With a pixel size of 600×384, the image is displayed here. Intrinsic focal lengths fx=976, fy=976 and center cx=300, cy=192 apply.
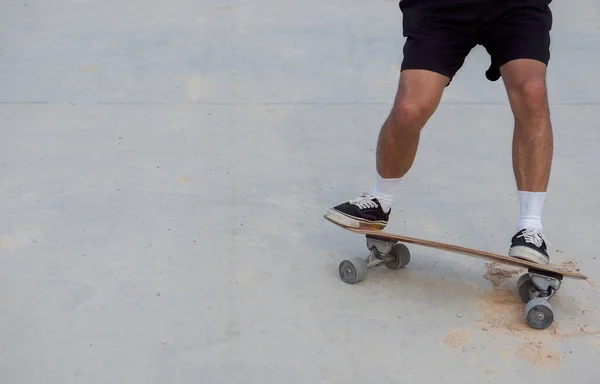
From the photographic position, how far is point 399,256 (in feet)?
12.2

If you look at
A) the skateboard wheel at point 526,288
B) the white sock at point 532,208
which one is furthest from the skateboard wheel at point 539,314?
the white sock at point 532,208

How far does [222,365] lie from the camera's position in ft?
10.1

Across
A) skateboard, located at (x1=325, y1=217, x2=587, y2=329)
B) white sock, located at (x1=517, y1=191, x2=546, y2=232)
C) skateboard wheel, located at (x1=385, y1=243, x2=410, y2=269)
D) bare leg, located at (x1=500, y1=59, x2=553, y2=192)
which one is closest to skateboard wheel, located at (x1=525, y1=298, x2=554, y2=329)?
skateboard, located at (x1=325, y1=217, x2=587, y2=329)

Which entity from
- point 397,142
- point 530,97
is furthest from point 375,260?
point 530,97

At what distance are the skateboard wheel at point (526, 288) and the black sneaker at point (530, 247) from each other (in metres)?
0.11

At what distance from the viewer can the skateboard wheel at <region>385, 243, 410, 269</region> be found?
3.70m

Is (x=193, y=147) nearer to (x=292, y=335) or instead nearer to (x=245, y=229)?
(x=245, y=229)

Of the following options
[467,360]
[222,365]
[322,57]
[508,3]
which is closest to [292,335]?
[222,365]

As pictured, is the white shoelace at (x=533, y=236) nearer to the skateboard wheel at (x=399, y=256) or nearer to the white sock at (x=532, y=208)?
the white sock at (x=532, y=208)

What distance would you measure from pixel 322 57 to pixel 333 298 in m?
2.61

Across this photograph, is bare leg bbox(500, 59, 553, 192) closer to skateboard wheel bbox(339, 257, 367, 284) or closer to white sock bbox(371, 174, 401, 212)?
white sock bbox(371, 174, 401, 212)

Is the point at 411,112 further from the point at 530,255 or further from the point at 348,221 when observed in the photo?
the point at 530,255

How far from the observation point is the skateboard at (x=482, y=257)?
10.9ft

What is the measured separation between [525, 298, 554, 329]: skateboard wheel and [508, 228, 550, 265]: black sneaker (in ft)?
0.49
